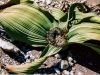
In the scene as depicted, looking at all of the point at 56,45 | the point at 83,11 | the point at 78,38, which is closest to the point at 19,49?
the point at 56,45

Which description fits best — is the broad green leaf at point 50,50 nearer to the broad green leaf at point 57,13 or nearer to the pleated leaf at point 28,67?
the pleated leaf at point 28,67

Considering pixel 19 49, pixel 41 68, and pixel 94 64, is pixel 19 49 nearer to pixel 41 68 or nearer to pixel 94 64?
pixel 41 68

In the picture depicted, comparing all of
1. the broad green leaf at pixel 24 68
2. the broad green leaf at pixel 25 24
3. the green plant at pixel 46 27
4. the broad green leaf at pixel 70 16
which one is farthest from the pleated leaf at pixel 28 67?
the broad green leaf at pixel 70 16

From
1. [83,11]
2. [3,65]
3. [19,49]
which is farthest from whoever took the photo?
[83,11]

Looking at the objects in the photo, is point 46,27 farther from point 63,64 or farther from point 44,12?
point 63,64

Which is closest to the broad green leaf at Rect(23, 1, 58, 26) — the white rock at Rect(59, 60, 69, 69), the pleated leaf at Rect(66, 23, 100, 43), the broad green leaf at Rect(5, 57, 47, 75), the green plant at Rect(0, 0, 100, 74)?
the green plant at Rect(0, 0, 100, 74)

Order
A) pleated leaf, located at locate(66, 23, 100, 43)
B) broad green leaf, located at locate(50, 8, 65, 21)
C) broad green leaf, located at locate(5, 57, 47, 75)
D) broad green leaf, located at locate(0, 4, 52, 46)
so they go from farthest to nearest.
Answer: broad green leaf, located at locate(50, 8, 65, 21), broad green leaf, located at locate(0, 4, 52, 46), pleated leaf, located at locate(66, 23, 100, 43), broad green leaf, located at locate(5, 57, 47, 75)

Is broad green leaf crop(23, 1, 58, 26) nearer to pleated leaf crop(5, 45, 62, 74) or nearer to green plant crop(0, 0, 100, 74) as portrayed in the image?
green plant crop(0, 0, 100, 74)
